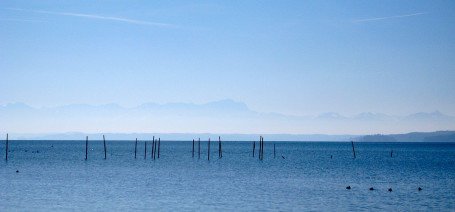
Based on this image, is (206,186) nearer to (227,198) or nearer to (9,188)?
(227,198)

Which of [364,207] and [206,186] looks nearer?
[364,207]

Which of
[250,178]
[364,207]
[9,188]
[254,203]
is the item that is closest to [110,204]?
[254,203]

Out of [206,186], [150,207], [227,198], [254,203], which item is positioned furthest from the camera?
[206,186]

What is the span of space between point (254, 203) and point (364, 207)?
7904 millimetres

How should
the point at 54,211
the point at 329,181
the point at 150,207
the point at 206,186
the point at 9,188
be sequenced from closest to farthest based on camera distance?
the point at 54,211, the point at 150,207, the point at 9,188, the point at 206,186, the point at 329,181

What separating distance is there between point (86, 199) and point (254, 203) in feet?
41.9

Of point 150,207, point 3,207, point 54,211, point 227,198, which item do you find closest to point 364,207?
point 227,198

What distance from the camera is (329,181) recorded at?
62.4 metres

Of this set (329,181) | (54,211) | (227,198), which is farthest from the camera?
(329,181)

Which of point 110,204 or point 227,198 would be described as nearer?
point 110,204

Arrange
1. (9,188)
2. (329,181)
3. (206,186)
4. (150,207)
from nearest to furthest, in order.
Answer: (150,207), (9,188), (206,186), (329,181)

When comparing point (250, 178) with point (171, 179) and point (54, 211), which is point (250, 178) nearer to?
point (171, 179)

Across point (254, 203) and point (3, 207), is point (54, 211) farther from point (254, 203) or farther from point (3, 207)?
point (254, 203)

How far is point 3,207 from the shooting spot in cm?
3816
